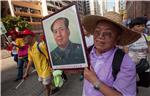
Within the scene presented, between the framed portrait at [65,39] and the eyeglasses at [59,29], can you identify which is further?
the eyeglasses at [59,29]

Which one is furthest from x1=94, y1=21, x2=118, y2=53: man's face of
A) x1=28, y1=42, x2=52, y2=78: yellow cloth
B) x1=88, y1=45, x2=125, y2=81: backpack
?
x1=28, y1=42, x2=52, y2=78: yellow cloth

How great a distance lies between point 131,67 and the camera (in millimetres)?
1835

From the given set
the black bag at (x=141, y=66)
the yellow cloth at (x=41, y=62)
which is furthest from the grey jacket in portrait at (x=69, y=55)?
the yellow cloth at (x=41, y=62)

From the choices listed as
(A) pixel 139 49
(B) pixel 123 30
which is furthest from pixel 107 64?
(A) pixel 139 49

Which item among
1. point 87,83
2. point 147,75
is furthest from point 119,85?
point 147,75

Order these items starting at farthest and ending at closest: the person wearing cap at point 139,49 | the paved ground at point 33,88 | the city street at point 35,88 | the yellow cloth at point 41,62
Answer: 1. the paved ground at point 33,88
2. the city street at point 35,88
3. the yellow cloth at point 41,62
4. the person wearing cap at point 139,49

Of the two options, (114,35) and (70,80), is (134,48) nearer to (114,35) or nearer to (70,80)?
(114,35)

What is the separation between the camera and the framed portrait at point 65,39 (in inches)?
71.9

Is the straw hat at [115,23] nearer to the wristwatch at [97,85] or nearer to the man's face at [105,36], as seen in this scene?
the man's face at [105,36]

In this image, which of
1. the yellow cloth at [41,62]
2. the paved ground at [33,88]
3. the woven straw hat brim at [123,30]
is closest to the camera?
the woven straw hat brim at [123,30]

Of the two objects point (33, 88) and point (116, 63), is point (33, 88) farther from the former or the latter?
point (116, 63)

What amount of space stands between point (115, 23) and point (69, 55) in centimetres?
40

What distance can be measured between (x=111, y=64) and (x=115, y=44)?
206 millimetres

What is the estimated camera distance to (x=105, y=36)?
1931mm
